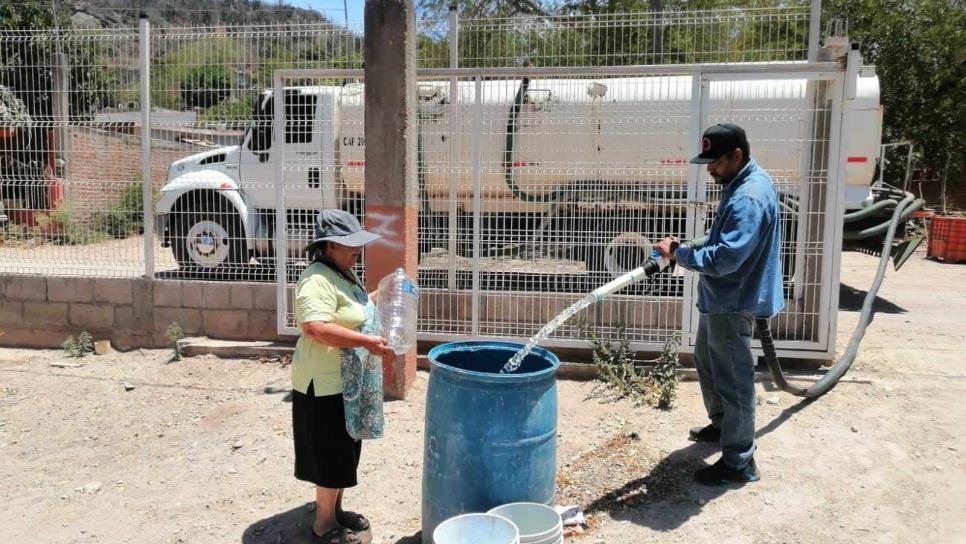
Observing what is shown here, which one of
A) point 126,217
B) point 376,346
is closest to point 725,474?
point 376,346

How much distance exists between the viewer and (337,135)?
20.5 feet

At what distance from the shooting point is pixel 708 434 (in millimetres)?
4469

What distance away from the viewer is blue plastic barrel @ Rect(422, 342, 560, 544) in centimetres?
305

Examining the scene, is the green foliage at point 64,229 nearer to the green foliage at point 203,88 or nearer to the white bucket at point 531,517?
the green foliage at point 203,88

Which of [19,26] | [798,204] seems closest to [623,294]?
[798,204]

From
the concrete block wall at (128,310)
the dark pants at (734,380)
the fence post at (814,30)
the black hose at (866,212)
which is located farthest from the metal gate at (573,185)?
the black hose at (866,212)

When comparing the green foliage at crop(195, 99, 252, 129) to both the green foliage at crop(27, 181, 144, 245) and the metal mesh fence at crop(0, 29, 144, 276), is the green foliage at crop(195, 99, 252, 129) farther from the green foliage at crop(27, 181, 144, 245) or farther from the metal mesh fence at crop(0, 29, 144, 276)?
the green foliage at crop(27, 181, 144, 245)

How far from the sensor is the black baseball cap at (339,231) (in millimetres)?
3108

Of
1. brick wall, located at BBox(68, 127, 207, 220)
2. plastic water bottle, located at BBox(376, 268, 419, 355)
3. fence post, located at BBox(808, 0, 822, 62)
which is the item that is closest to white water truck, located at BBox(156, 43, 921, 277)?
fence post, located at BBox(808, 0, 822, 62)

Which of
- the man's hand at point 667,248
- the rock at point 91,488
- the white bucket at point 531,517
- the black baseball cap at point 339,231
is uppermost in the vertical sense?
the black baseball cap at point 339,231

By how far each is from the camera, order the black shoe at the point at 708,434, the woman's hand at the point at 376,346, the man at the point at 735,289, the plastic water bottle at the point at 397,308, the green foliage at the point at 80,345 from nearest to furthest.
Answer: the woman's hand at the point at 376,346, the plastic water bottle at the point at 397,308, the man at the point at 735,289, the black shoe at the point at 708,434, the green foliage at the point at 80,345

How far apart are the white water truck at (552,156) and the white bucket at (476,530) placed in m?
3.20

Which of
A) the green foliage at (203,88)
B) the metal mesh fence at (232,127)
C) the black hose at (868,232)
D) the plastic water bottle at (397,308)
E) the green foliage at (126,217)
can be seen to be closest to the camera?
the plastic water bottle at (397,308)

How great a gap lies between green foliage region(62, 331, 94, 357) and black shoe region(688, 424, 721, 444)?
5.70m
